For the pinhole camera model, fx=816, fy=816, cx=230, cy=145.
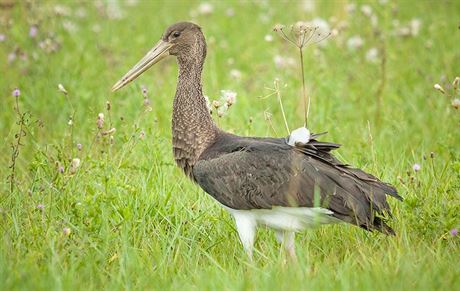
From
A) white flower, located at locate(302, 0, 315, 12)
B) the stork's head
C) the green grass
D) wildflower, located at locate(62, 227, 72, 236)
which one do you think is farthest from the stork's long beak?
Result: white flower, located at locate(302, 0, 315, 12)

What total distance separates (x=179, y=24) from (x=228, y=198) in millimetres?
1417

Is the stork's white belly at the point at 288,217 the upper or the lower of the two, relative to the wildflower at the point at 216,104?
lower

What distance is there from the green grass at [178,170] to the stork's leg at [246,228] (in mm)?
95

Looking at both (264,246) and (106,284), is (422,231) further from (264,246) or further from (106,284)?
(106,284)

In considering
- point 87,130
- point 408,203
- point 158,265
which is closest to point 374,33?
point 87,130

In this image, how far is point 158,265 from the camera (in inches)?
177

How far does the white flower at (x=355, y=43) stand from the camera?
8.92 m

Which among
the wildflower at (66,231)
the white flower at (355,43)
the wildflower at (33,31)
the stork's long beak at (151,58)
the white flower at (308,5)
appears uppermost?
the white flower at (308,5)

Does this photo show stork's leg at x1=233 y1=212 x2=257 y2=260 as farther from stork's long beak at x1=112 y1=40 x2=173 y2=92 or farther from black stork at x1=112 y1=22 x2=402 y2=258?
stork's long beak at x1=112 y1=40 x2=173 y2=92

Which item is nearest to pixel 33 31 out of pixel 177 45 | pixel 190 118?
pixel 177 45

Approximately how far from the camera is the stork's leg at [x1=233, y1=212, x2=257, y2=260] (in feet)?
15.6

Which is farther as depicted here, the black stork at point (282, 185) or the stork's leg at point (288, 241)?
the stork's leg at point (288, 241)

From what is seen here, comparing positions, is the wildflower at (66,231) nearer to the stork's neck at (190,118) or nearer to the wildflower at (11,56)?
the stork's neck at (190,118)

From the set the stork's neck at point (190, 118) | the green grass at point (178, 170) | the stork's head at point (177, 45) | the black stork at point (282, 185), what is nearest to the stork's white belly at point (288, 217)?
the black stork at point (282, 185)
